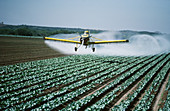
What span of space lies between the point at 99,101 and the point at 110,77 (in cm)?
770

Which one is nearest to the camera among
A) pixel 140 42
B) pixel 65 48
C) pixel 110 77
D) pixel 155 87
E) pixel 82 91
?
pixel 82 91

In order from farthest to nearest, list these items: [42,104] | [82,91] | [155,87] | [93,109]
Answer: [155,87], [82,91], [42,104], [93,109]

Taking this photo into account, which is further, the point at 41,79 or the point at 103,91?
the point at 41,79

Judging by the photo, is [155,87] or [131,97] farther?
[155,87]

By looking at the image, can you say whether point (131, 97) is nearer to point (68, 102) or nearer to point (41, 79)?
point (68, 102)

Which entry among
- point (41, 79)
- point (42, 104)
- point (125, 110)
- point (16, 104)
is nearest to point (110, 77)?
point (125, 110)

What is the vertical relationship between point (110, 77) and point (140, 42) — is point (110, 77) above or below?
below

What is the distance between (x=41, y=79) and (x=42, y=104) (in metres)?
6.12

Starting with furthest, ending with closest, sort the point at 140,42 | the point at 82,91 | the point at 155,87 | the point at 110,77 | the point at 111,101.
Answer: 1. the point at 140,42
2. the point at 110,77
3. the point at 155,87
4. the point at 82,91
5. the point at 111,101

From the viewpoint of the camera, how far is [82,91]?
13.7 metres

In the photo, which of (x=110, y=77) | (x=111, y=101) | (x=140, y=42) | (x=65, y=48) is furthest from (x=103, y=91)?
(x=140, y=42)

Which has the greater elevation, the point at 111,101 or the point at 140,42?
the point at 140,42

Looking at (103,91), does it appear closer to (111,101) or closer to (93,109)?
(111,101)

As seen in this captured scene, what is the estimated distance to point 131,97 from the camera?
41.5 ft
